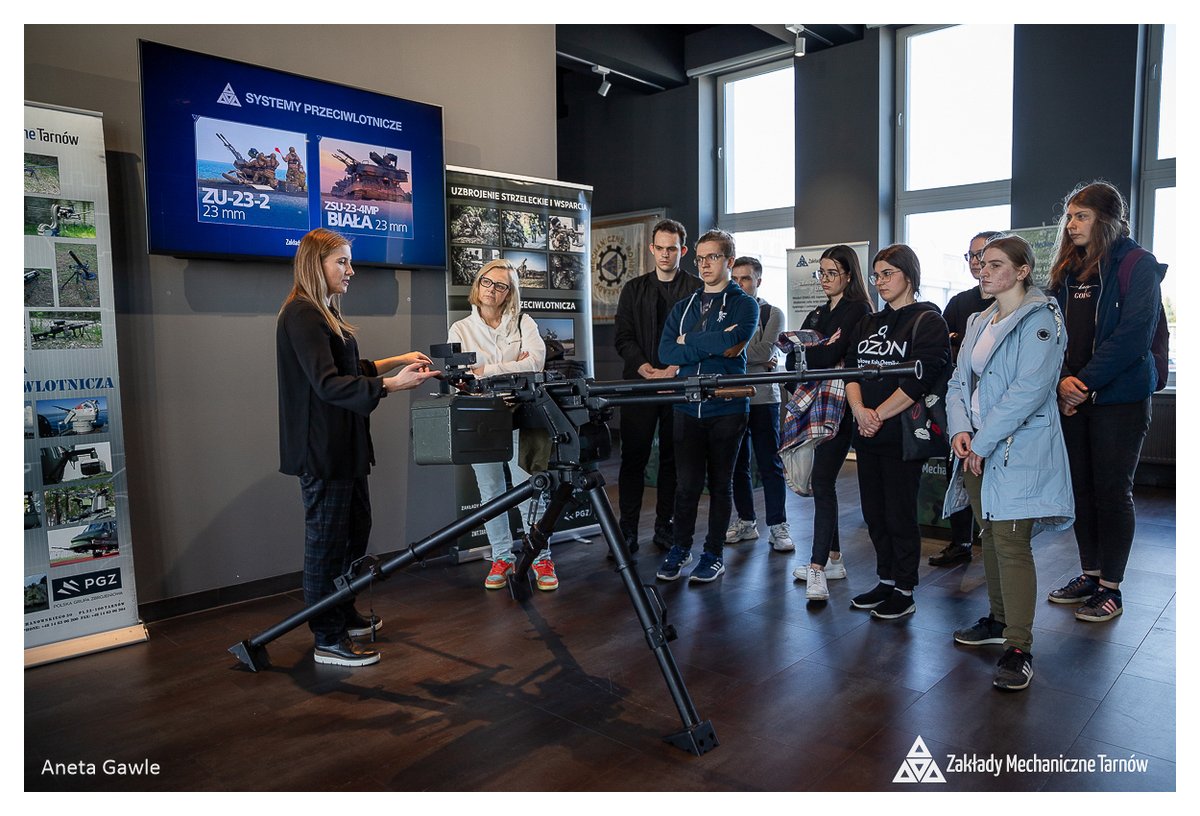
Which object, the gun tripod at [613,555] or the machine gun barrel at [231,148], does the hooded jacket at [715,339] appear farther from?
the machine gun barrel at [231,148]

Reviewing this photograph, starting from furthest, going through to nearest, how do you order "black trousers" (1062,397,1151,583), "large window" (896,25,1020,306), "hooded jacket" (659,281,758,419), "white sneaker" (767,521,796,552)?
"large window" (896,25,1020,306) → "white sneaker" (767,521,796,552) → "hooded jacket" (659,281,758,419) → "black trousers" (1062,397,1151,583)

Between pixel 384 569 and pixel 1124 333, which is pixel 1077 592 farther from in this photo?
→ pixel 384 569

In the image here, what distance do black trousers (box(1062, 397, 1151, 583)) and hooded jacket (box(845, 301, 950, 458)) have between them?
62 cm

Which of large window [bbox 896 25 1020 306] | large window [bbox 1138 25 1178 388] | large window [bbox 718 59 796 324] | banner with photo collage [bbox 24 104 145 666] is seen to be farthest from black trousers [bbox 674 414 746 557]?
large window [bbox 718 59 796 324]

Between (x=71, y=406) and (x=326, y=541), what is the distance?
1.14 m

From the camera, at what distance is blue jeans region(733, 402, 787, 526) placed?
4.29 meters

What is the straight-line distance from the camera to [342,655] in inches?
108

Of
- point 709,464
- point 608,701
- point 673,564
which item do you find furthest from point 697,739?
point 709,464

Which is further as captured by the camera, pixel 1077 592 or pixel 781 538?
pixel 781 538

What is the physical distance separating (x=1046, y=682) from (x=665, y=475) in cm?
216

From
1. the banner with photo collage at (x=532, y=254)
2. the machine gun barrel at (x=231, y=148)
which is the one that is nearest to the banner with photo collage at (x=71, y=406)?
the machine gun barrel at (x=231, y=148)

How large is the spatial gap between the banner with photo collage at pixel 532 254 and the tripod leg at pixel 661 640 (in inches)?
71.6

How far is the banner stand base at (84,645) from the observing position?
9.22 feet

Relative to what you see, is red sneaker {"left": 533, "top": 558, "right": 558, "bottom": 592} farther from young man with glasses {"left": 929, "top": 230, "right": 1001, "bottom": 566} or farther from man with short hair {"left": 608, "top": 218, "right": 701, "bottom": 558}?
young man with glasses {"left": 929, "top": 230, "right": 1001, "bottom": 566}
